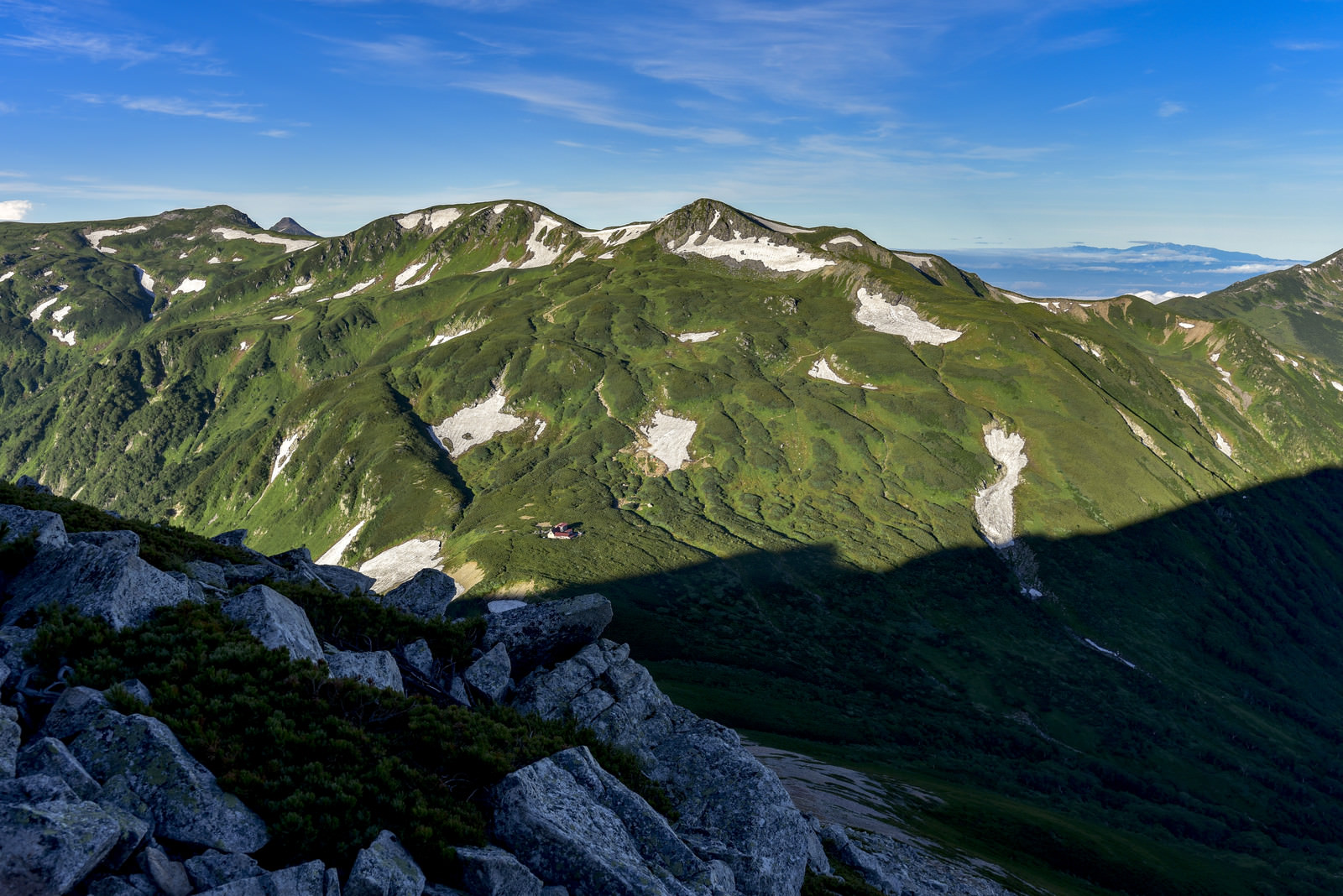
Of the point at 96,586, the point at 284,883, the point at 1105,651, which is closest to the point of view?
the point at 284,883

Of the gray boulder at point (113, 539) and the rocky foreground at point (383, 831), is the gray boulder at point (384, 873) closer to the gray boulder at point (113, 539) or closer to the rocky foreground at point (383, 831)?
the rocky foreground at point (383, 831)

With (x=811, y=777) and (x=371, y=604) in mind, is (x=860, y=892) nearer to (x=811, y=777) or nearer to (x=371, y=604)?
(x=371, y=604)

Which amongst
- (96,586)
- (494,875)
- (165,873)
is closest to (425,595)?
(96,586)

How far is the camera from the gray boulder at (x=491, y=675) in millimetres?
30750

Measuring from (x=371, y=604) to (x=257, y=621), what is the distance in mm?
8198

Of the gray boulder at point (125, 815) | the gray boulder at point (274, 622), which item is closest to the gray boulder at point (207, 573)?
the gray boulder at point (274, 622)

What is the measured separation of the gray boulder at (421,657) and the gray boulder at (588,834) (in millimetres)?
10014

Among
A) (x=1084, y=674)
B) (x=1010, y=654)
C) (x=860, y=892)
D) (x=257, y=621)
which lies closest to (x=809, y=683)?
(x=1010, y=654)

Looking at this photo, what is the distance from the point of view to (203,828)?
16359 mm

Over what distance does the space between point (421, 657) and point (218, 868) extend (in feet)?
51.6

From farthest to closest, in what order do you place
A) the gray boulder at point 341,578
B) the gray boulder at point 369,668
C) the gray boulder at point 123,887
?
the gray boulder at point 341,578 < the gray boulder at point 369,668 < the gray boulder at point 123,887

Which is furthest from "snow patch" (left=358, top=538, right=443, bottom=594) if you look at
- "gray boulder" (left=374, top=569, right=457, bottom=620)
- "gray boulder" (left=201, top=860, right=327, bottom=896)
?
"gray boulder" (left=201, top=860, right=327, bottom=896)

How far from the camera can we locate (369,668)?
2683cm

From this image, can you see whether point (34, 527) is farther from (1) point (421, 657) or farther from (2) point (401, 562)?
(2) point (401, 562)
